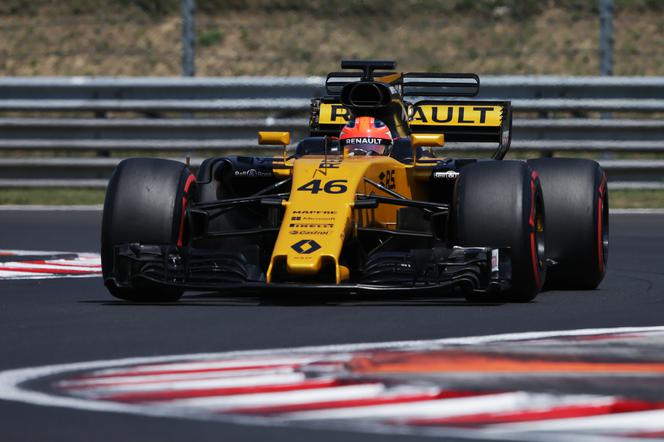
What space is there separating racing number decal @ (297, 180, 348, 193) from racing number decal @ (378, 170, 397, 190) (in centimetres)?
51

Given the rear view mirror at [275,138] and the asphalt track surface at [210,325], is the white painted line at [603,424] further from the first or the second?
the rear view mirror at [275,138]

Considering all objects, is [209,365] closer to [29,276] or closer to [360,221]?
[360,221]

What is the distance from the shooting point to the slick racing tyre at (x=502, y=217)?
29.0 feet

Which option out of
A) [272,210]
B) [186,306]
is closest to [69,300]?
[186,306]

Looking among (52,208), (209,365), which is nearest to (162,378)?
(209,365)

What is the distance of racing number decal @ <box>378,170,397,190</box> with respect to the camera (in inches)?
379

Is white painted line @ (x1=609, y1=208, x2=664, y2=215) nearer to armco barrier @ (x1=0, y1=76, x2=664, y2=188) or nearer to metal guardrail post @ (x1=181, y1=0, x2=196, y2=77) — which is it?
armco barrier @ (x1=0, y1=76, x2=664, y2=188)

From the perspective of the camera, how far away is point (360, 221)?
30.5 ft

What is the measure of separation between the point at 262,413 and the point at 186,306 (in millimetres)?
3444

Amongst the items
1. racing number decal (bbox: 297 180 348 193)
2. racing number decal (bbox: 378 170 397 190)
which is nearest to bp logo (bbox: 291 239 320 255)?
racing number decal (bbox: 297 180 348 193)

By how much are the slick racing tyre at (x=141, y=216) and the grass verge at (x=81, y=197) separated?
303 inches

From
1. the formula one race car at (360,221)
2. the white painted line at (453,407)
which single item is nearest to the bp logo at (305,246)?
the formula one race car at (360,221)

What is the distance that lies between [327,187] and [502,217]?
99 cm

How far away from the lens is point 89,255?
12.1m
